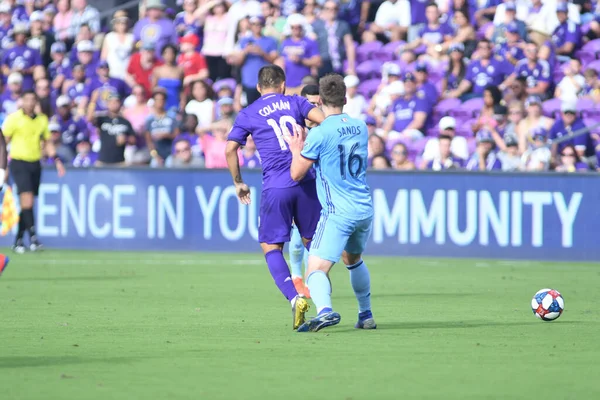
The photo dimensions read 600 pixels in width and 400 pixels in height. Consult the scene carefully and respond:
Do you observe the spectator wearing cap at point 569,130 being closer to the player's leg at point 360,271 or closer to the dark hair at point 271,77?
the dark hair at point 271,77

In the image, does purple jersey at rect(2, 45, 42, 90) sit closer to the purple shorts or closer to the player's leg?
the purple shorts

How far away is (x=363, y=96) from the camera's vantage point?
939 inches

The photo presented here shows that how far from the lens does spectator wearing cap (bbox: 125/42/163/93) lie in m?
25.3

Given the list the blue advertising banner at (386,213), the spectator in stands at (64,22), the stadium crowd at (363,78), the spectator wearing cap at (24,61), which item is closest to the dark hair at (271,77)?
the stadium crowd at (363,78)

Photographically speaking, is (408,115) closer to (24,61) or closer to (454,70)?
(454,70)

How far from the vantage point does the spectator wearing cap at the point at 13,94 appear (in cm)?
2600

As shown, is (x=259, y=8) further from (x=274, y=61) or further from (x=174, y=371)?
(x=174, y=371)

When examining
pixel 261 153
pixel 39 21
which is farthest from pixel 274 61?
pixel 261 153

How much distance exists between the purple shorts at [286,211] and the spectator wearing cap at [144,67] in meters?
14.8

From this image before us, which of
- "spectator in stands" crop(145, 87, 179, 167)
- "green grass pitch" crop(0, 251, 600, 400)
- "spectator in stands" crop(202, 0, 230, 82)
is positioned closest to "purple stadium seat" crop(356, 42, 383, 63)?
"spectator in stands" crop(202, 0, 230, 82)

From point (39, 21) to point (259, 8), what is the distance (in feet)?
18.6

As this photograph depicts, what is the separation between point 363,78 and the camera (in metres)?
24.8

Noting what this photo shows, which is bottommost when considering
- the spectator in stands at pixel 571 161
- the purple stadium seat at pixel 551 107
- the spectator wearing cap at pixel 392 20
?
the spectator in stands at pixel 571 161

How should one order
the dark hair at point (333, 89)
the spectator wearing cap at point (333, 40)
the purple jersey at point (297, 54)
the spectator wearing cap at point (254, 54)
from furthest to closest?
1. the spectator wearing cap at point (333, 40)
2. the spectator wearing cap at point (254, 54)
3. the purple jersey at point (297, 54)
4. the dark hair at point (333, 89)
